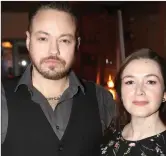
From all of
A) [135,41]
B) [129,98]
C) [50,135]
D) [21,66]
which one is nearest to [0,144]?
[50,135]

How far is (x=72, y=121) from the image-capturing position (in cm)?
159

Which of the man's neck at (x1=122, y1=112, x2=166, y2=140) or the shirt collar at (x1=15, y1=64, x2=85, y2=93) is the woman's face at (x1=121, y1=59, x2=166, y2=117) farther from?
the shirt collar at (x1=15, y1=64, x2=85, y2=93)

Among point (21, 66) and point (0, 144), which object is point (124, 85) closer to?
point (0, 144)

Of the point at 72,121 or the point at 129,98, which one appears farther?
the point at 72,121

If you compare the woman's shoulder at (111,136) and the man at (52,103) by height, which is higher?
the man at (52,103)

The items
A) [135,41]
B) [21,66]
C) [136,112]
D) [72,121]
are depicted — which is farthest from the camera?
[21,66]

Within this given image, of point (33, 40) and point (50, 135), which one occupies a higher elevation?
point (33, 40)

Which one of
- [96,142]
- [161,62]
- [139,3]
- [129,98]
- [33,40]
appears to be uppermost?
[139,3]

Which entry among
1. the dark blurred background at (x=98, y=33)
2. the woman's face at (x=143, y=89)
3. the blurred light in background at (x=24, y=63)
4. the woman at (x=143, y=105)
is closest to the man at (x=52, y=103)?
the woman at (x=143, y=105)

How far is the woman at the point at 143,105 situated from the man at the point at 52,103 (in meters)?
0.16

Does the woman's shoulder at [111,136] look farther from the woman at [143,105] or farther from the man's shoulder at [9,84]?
the man's shoulder at [9,84]

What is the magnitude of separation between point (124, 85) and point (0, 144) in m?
0.61

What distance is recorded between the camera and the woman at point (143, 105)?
140 cm

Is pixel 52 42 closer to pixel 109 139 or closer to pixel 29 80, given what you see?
pixel 29 80
